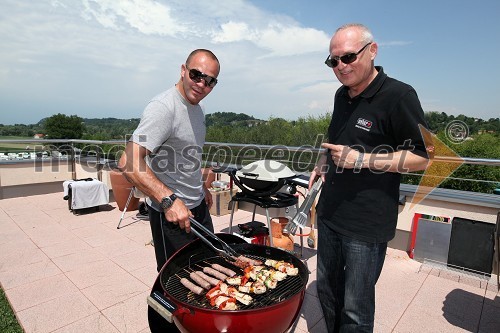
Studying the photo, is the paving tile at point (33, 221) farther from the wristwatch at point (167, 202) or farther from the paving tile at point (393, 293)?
the paving tile at point (393, 293)

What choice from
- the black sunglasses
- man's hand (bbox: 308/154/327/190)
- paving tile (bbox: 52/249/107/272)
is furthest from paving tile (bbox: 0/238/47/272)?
man's hand (bbox: 308/154/327/190)

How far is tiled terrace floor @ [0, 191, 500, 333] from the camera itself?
2207 millimetres

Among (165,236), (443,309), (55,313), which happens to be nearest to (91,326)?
(55,313)

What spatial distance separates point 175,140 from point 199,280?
2.46ft

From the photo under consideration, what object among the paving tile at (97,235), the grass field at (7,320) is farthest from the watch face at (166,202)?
the paving tile at (97,235)

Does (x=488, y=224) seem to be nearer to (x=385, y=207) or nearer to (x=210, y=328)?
(x=385, y=207)

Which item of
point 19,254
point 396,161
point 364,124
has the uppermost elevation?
point 364,124

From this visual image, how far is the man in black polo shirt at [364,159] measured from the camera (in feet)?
4.27

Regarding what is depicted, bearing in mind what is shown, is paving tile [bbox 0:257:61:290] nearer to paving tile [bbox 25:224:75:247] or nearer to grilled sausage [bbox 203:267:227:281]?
paving tile [bbox 25:224:75:247]

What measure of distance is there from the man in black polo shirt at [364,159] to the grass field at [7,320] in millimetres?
2225

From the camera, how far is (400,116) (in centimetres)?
128

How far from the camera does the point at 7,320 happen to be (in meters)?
2.17

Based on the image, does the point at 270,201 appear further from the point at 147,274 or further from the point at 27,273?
the point at 27,273

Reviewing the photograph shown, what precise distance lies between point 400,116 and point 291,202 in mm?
1750
